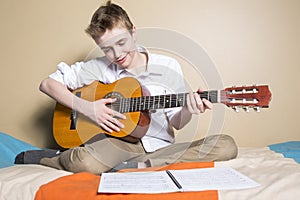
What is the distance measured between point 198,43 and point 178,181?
975mm

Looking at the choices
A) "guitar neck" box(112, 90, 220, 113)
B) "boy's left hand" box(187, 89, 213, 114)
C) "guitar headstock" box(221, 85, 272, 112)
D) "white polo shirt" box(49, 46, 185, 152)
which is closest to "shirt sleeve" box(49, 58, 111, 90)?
"white polo shirt" box(49, 46, 185, 152)

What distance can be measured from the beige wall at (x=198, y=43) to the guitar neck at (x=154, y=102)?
0.49 meters

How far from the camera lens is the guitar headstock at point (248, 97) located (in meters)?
0.92

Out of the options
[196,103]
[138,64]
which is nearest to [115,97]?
[138,64]

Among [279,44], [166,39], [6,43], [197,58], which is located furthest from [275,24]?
[6,43]

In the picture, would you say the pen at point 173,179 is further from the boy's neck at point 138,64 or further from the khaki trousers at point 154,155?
the boy's neck at point 138,64

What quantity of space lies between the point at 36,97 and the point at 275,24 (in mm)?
1214

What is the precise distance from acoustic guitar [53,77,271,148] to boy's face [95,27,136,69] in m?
0.09

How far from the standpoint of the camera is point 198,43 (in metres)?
1.61

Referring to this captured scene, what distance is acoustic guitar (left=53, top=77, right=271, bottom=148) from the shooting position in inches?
37.9

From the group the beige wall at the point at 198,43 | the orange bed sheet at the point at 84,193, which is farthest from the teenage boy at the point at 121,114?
the beige wall at the point at 198,43

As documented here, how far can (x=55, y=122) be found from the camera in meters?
1.33

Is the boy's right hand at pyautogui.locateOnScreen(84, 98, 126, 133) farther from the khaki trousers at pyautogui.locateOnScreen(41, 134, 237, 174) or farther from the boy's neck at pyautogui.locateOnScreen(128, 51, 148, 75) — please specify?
the boy's neck at pyautogui.locateOnScreen(128, 51, 148, 75)

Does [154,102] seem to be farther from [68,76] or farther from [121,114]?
[68,76]
